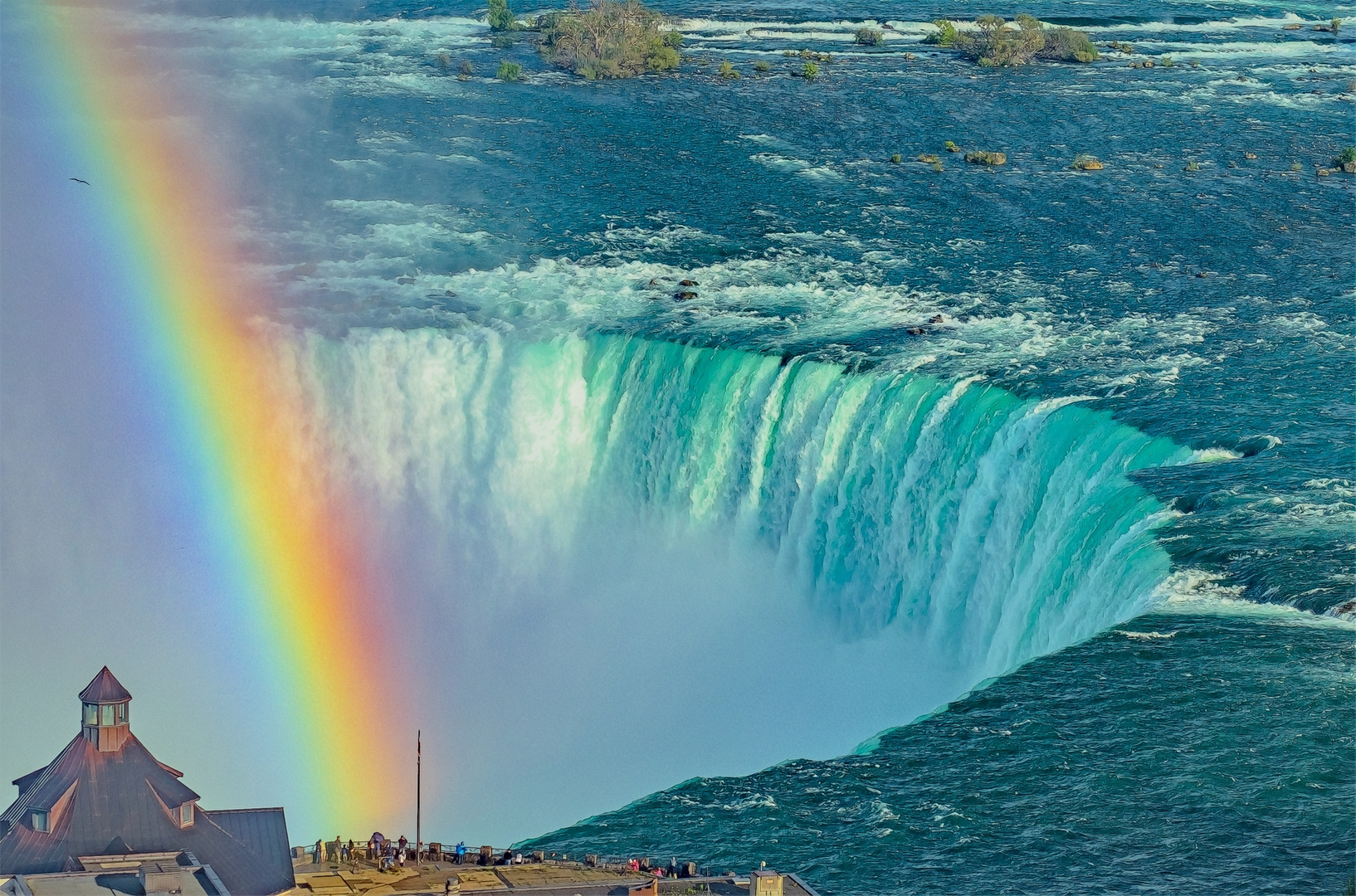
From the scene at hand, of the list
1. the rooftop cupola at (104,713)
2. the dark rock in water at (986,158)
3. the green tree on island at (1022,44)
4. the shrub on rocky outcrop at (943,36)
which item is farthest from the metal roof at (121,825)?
the shrub on rocky outcrop at (943,36)

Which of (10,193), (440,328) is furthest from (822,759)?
(10,193)

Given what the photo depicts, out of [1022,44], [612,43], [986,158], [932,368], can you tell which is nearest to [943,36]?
[1022,44]

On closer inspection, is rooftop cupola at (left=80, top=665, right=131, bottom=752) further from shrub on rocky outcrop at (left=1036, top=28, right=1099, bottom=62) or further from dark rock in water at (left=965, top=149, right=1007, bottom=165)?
shrub on rocky outcrop at (left=1036, top=28, right=1099, bottom=62)

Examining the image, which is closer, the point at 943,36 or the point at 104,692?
the point at 104,692

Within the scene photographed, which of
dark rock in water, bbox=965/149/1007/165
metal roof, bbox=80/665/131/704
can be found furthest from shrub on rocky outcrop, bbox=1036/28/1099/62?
metal roof, bbox=80/665/131/704

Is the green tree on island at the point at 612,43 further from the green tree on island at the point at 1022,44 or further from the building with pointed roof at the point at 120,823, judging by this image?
the building with pointed roof at the point at 120,823

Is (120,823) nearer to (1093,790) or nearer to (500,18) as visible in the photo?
(1093,790)
